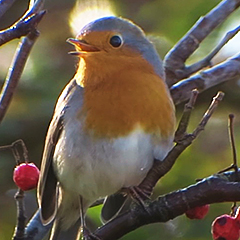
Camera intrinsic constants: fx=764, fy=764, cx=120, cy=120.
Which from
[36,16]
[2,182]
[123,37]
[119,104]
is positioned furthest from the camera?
[2,182]

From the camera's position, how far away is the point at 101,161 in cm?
295

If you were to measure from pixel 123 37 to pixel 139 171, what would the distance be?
1.84 ft

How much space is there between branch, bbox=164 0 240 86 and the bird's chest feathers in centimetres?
56

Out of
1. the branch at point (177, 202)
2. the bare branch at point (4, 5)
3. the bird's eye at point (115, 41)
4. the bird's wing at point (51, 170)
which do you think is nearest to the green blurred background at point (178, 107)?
the bird's wing at point (51, 170)

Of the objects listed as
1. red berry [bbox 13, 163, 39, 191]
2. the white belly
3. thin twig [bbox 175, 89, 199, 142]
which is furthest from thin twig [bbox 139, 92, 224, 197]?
red berry [bbox 13, 163, 39, 191]

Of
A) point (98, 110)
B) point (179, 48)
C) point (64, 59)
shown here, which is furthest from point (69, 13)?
point (98, 110)

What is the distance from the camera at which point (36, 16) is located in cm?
190

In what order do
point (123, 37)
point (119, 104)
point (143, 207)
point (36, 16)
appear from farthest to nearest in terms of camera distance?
point (123, 37), point (119, 104), point (143, 207), point (36, 16)

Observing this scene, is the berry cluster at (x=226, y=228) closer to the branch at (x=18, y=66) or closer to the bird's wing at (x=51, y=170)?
the branch at (x=18, y=66)

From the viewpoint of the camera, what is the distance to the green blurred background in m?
3.73

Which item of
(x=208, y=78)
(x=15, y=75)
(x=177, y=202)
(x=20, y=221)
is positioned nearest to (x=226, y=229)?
(x=177, y=202)

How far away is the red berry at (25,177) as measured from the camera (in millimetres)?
2783

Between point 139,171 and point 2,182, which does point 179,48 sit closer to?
point 139,171

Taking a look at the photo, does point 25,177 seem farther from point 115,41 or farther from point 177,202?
point 177,202
